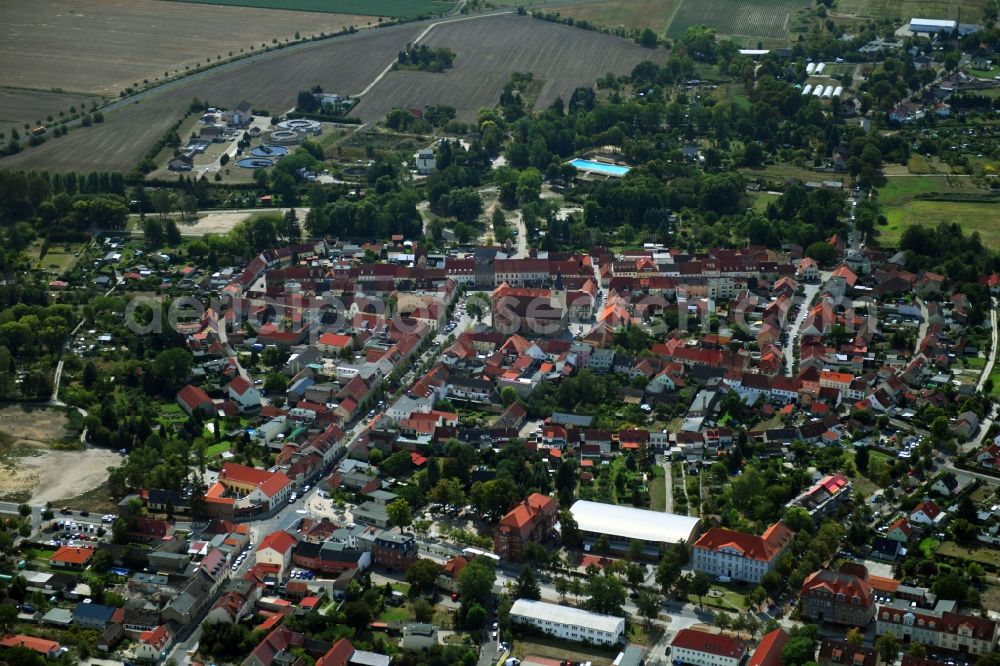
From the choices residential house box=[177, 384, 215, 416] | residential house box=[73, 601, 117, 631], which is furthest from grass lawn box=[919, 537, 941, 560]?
residential house box=[177, 384, 215, 416]

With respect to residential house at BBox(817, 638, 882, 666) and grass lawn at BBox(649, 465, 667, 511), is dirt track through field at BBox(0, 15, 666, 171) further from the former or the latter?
residential house at BBox(817, 638, 882, 666)

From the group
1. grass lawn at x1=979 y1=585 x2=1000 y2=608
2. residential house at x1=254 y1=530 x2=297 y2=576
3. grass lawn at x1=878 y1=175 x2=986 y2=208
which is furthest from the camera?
grass lawn at x1=878 y1=175 x2=986 y2=208

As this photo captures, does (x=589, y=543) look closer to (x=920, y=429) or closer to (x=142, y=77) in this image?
(x=920, y=429)

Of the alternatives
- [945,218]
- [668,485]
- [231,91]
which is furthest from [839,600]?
[231,91]

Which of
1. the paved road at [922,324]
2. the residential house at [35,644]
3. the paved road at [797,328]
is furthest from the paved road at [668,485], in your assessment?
the residential house at [35,644]

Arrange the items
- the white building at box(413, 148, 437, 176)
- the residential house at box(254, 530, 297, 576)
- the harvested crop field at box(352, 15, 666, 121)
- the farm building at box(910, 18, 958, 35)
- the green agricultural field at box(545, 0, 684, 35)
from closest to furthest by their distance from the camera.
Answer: the residential house at box(254, 530, 297, 576) → the white building at box(413, 148, 437, 176) → the harvested crop field at box(352, 15, 666, 121) → the farm building at box(910, 18, 958, 35) → the green agricultural field at box(545, 0, 684, 35)

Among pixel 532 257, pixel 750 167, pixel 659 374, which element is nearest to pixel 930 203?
pixel 750 167

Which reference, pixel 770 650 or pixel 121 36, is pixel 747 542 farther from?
pixel 121 36
